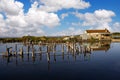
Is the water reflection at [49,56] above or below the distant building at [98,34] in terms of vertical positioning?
below

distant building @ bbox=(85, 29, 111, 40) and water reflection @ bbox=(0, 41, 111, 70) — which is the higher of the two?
distant building @ bbox=(85, 29, 111, 40)

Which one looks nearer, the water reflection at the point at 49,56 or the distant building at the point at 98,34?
the water reflection at the point at 49,56

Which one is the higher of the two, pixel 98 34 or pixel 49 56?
pixel 98 34

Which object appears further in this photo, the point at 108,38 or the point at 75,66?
the point at 108,38

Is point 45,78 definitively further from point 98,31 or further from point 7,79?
point 98,31

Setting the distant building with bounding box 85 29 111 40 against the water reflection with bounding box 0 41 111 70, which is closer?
the water reflection with bounding box 0 41 111 70

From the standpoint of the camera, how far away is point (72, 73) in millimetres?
30141

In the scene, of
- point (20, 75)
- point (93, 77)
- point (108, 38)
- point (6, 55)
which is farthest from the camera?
point (108, 38)

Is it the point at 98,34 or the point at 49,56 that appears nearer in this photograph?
the point at 49,56

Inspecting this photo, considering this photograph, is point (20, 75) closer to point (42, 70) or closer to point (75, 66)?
point (42, 70)

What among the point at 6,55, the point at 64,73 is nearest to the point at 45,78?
the point at 64,73

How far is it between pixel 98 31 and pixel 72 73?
70827 mm

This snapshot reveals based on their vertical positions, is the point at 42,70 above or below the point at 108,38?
below

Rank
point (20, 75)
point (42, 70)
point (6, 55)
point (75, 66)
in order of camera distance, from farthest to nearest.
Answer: point (6, 55)
point (75, 66)
point (42, 70)
point (20, 75)
